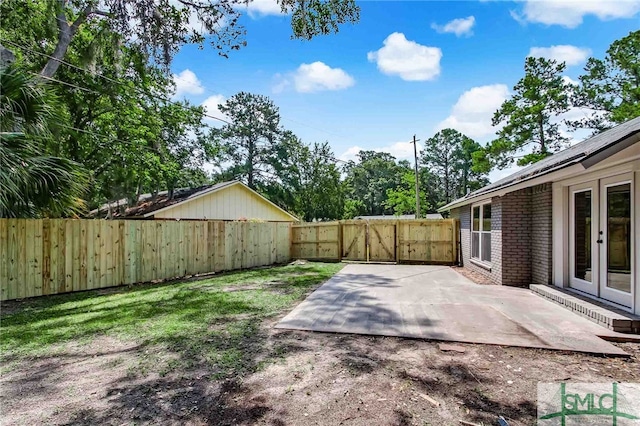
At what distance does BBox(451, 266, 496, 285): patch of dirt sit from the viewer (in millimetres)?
7568

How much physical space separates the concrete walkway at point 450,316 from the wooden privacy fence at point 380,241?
3.96m

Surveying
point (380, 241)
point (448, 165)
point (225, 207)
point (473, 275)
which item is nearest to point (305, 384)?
point (473, 275)

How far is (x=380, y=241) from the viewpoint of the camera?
1199 centimetres

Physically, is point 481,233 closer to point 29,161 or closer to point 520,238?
point 520,238

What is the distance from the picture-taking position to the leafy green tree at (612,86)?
54.9ft

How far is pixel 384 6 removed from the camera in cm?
698

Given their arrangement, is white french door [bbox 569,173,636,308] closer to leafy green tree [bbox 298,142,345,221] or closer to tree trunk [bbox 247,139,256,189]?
tree trunk [bbox 247,139,256,189]

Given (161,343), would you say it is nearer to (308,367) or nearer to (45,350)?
(45,350)

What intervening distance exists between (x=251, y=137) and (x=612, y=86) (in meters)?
25.0

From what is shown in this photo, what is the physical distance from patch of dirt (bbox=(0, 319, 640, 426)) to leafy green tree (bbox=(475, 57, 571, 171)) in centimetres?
2041

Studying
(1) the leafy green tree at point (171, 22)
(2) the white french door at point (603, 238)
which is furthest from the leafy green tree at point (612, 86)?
(1) the leafy green tree at point (171, 22)

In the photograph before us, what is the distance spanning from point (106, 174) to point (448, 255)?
13.5 metres

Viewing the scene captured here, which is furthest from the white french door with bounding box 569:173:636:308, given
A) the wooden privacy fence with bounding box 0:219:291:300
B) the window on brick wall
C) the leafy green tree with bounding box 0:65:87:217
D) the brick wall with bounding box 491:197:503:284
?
the wooden privacy fence with bounding box 0:219:291:300

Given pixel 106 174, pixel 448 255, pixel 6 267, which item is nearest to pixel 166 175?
pixel 106 174
